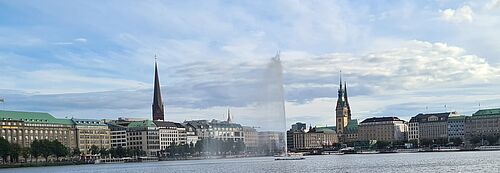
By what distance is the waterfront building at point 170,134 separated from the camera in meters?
176

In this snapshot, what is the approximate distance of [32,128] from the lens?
13875 centimetres

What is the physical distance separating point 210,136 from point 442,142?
5751cm

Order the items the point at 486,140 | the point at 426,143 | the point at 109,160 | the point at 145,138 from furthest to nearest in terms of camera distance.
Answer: the point at 426,143, the point at 145,138, the point at 486,140, the point at 109,160

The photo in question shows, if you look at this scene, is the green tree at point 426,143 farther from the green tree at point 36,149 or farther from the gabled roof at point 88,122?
the green tree at point 36,149

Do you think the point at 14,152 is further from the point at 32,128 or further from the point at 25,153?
the point at 32,128

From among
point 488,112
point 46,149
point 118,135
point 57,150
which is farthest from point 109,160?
point 488,112

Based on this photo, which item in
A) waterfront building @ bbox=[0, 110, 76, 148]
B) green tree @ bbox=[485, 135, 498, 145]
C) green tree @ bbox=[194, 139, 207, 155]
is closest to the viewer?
waterfront building @ bbox=[0, 110, 76, 148]

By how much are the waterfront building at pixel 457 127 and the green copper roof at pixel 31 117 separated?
99.8m

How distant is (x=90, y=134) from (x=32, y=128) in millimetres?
21333

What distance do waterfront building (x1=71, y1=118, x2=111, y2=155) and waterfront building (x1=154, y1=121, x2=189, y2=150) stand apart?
13.2m

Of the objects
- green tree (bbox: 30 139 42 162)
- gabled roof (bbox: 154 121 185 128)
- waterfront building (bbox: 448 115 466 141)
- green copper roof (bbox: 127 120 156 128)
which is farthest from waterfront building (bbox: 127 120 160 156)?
waterfront building (bbox: 448 115 466 141)

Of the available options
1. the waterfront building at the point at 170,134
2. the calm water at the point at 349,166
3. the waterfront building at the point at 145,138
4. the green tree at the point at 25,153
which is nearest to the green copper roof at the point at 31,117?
the green tree at the point at 25,153

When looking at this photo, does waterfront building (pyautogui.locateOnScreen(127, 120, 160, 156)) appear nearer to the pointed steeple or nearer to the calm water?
the pointed steeple

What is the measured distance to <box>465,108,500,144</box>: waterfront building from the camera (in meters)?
184
